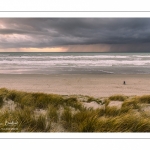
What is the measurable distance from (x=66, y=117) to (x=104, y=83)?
3.71m

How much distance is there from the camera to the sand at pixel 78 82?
565 centimetres

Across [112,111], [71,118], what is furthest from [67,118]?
[112,111]

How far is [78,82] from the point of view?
20.5 ft

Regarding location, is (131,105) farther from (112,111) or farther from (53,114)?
(53,114)

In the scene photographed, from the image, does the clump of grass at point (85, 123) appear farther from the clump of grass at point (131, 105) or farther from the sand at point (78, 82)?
the sand at point (78, 82)

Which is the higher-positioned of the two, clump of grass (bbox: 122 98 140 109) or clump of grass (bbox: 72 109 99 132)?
clump of grass (bbox: 122 98 140 109)

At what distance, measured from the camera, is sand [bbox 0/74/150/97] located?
5654 mm

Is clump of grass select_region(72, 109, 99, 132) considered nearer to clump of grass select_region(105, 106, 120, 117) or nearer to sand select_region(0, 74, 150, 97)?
clump of grass select_region(105, 106, 120, 117)

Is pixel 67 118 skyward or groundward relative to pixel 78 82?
groundward

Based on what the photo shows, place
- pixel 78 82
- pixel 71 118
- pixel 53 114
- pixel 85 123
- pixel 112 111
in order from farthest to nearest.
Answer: pixel 78 82
pixel 112 111
pixel 53 114
pixel 71 118
pixel 85 123

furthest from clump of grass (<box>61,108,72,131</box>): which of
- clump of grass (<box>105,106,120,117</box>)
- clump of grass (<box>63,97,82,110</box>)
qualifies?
clump of grass (<box>105,106,120,117</box>)

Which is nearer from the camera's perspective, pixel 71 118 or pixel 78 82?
pixel 71 118
